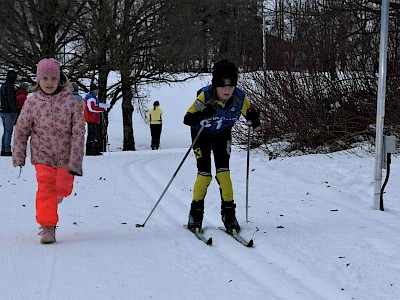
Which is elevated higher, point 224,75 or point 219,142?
point 224,75

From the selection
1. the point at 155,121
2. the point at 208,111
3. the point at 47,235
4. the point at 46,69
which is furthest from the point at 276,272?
the point at 155,121

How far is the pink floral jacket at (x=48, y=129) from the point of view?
558 cm

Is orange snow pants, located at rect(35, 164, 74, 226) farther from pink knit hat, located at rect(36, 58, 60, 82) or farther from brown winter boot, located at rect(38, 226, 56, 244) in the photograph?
pink knit hat, located at rect(36, 58, 60, 82)

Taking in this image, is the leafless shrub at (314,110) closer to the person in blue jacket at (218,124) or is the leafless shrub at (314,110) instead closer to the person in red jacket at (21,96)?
the person in blue jacket at (218,124)

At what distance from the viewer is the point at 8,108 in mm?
14828

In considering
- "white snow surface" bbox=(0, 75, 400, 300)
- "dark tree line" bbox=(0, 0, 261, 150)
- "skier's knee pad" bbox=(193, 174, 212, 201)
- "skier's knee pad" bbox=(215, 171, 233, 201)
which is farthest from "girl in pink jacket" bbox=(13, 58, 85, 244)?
"dark tree line" bbox=(0, 0, 261, 150)

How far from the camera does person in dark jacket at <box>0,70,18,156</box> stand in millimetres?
14648

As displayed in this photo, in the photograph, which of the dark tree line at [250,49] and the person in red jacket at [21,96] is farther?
the person in red jacket at [21,96]

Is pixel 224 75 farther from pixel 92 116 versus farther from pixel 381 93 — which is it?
pixel 92 116

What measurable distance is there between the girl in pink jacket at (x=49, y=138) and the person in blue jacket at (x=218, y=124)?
109 cm

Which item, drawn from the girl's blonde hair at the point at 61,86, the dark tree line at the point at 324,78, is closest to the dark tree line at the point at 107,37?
the dark tree line at the point at 324,78

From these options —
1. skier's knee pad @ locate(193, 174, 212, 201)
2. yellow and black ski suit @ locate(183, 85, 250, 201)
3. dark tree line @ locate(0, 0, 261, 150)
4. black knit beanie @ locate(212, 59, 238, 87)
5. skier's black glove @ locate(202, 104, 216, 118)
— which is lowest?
skier's knee pad @ locate(193, 174, 212, 201)

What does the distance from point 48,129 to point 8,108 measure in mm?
9807

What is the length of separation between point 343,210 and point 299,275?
276 cm
